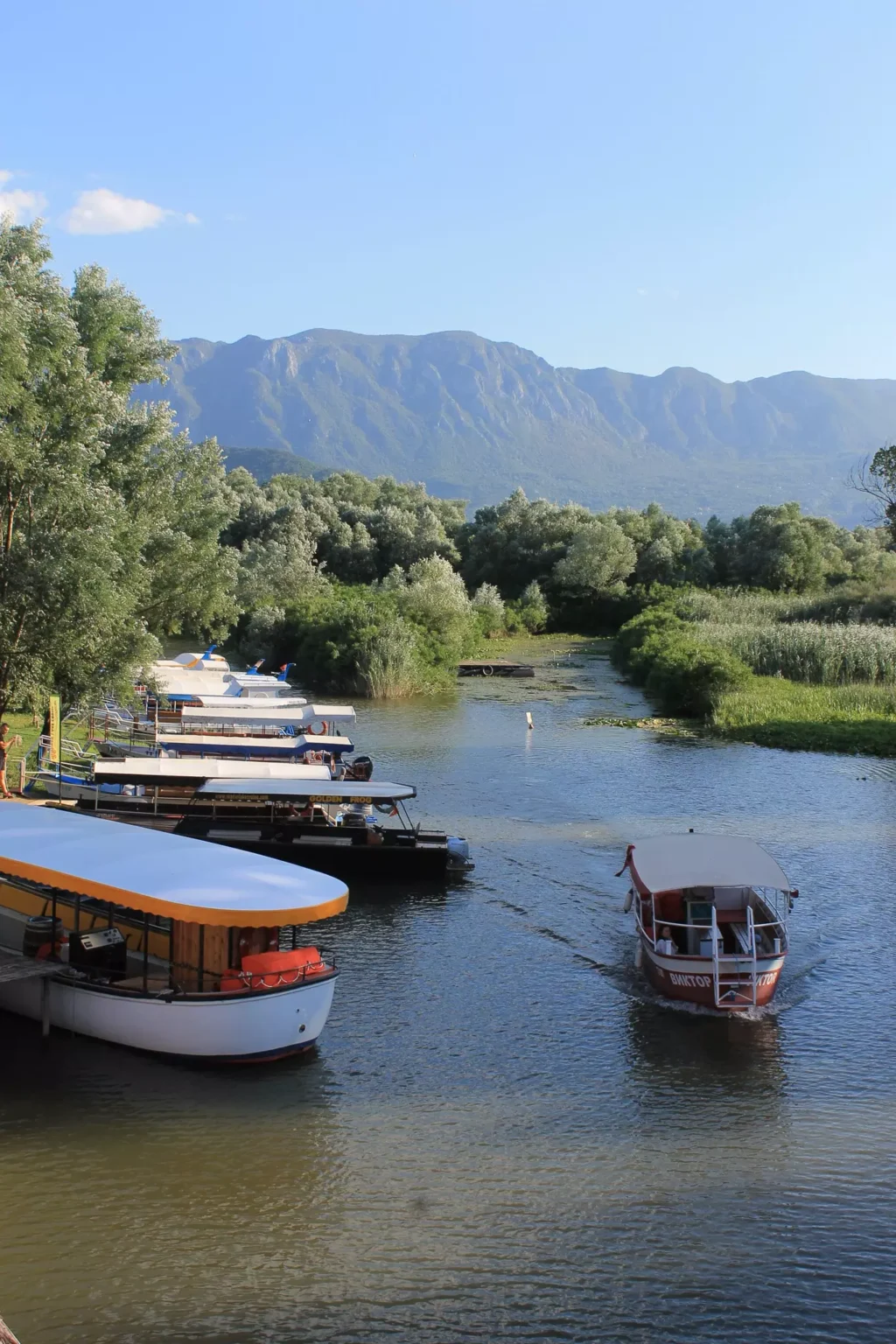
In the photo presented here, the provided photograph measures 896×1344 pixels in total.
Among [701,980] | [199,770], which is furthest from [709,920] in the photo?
[199,770]

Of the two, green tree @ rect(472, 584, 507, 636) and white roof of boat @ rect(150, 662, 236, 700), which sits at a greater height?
green tree @ rect(472, 584, 507, 636)

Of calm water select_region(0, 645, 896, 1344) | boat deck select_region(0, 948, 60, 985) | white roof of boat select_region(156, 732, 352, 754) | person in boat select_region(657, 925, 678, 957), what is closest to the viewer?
calm water select_region(0, 645, 896, 1344)

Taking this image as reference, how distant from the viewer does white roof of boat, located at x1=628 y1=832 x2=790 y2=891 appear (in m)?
20.6

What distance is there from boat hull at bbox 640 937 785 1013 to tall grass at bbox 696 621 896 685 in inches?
1466

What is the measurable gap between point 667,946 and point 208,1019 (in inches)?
329

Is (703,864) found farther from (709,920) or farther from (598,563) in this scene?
(598,563)

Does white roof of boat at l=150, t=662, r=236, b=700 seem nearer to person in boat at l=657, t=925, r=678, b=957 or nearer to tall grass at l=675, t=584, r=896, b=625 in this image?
person in boat at l=657, t=925, r=678, b=957

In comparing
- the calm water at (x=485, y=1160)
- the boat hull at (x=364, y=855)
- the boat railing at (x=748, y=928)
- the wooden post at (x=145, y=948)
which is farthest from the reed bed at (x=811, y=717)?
the wooden post at (x=145, y=948)

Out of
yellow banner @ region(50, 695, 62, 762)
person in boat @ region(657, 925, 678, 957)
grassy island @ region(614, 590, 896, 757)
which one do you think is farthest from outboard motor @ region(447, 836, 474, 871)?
grassy island @ region(614, 590, 896, 757)

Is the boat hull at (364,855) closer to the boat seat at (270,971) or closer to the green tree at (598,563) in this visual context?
the boat seat at (270,971)

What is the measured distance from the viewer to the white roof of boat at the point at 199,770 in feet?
95.3

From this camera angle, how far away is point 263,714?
42.0 meters

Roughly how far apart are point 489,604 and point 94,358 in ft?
173

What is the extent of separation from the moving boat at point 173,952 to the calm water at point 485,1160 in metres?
0.62
